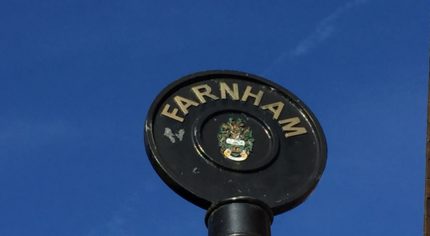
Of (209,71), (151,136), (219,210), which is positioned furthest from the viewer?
(209,71)

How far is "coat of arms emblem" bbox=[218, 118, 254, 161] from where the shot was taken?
19.0ft

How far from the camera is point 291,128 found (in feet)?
19.9

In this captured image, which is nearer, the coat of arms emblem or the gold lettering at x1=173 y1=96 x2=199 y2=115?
the coat of arms emblem

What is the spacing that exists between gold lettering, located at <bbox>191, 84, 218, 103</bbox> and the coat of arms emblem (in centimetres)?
22

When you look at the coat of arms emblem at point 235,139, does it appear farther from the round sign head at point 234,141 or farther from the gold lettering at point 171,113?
the gold lettering at point 171,113

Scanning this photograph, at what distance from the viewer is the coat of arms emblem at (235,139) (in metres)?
5.78

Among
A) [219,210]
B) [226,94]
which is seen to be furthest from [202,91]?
[219,210]

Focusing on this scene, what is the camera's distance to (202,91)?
619 cm

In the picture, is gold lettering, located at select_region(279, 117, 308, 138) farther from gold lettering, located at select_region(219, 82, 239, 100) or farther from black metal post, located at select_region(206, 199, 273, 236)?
black metal post, located at select_region(206, 199, 273, 236)

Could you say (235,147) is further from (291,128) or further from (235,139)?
(291,128)

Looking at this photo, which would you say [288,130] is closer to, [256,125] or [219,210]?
[256,125]

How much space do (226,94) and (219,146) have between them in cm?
43

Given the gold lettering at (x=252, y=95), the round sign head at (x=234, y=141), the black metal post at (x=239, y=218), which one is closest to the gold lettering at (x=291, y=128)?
the round sign head at (x=234, y=141)

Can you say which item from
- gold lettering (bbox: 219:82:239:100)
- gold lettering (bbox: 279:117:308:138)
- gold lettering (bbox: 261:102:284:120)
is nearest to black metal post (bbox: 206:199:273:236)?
gold lettering (bbox: 279:117:308:138)
